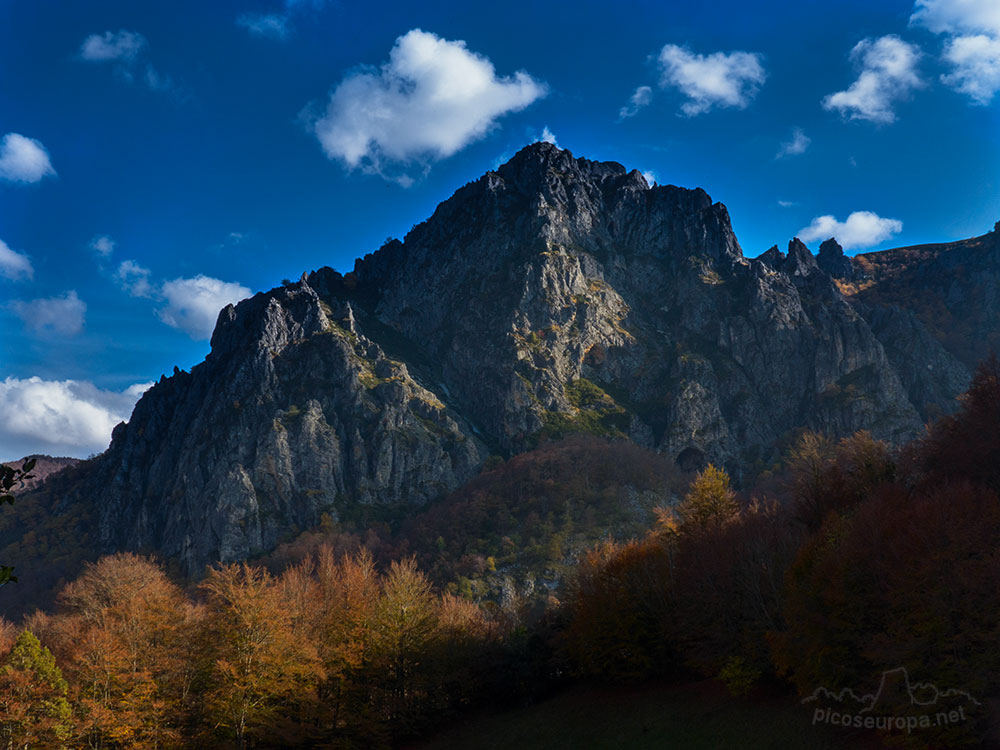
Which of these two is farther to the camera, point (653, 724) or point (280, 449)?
point (280, 449)

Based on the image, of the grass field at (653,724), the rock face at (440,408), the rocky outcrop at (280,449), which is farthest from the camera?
the rock face at (440,408)

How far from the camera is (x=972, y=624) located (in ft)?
83.2

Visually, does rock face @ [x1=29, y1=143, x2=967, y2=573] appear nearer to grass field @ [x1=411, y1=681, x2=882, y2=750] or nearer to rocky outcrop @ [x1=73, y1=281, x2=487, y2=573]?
rocky outcrop @ [x1=73, y1=281, x2=487, y2=573]

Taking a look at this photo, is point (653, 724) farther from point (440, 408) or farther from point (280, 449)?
point (440, 408)

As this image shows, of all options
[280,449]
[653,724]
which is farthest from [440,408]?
[653,724]

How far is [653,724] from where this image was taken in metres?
38.7

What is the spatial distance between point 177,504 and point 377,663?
140103 millimetres

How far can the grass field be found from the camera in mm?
30844

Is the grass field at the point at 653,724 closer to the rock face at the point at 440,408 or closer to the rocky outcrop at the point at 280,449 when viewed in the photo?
the rock face at the point at 440,408

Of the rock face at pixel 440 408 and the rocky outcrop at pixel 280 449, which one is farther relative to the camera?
the rock face at pixel 440 408

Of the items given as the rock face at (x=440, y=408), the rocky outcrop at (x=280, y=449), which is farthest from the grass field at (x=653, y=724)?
the rocky outcrop at (x=280, y=449)

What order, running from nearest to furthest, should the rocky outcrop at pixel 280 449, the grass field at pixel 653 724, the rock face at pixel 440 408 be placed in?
1. the grass field at pixel 653 724
2. the rocky outcrop at pixel 280 449
3. the rock face at pixel 440 408

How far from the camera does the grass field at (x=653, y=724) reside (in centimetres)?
3084

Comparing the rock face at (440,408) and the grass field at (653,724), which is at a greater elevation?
the rock face at (440,408)
